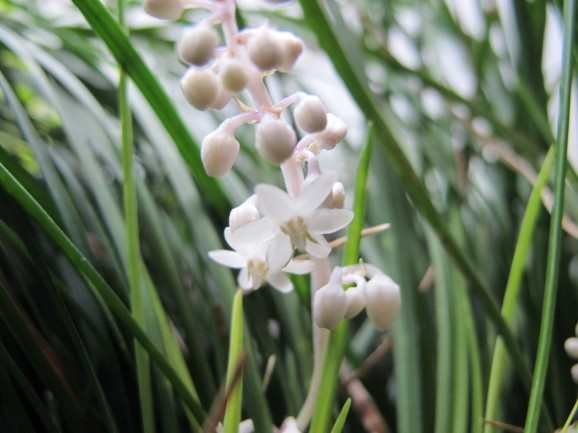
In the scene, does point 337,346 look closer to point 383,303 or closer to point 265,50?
point 383,303

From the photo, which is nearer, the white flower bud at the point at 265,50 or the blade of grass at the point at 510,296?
the white flower bud at the point at 265,50

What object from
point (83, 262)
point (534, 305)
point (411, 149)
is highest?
point (83, 262)

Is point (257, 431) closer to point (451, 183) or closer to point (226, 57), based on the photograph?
point (226, 57)

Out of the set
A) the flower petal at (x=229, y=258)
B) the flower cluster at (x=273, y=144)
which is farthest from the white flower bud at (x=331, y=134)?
the flower petal at (x=229, y=258)

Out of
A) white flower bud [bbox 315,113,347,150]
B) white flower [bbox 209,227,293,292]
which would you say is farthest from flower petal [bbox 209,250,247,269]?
white flower bud [bbox 315,113,347,150]

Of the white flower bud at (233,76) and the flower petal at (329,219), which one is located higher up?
the white flower bud at (233,76)

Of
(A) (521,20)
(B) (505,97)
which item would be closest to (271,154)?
(A) (521,20)

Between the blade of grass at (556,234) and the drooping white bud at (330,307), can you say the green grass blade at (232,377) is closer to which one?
the drooping white bud at (330,307)

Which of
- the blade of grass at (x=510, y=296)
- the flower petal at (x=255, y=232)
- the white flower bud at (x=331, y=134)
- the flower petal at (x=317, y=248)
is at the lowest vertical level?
the blade of grass at (x=510, y=296)
